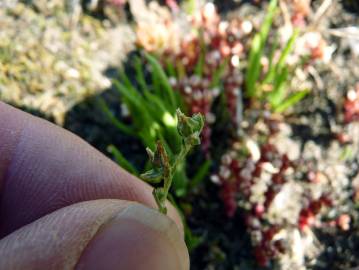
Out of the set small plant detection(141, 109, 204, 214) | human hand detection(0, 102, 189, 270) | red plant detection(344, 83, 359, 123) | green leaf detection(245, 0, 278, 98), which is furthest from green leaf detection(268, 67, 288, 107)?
small plant detection(141, 109, 204, 214)

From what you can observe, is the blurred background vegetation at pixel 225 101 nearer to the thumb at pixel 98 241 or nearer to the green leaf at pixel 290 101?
the green leaf at pixel 290 101

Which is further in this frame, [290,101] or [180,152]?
[290,101]

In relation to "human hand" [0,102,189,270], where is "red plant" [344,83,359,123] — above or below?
below

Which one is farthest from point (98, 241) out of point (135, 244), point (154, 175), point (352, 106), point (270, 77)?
point (352, 106)

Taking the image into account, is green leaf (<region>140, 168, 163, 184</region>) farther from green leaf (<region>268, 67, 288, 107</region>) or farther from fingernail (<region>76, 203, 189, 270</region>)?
Result: green leaf (<region>268, 67, 288, 107</region>)

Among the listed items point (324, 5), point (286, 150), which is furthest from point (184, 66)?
point (324, 5)

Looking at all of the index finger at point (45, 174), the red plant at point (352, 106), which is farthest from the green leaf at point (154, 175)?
the red plant at point (352, 106)

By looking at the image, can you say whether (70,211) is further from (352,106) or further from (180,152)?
(352,106)
